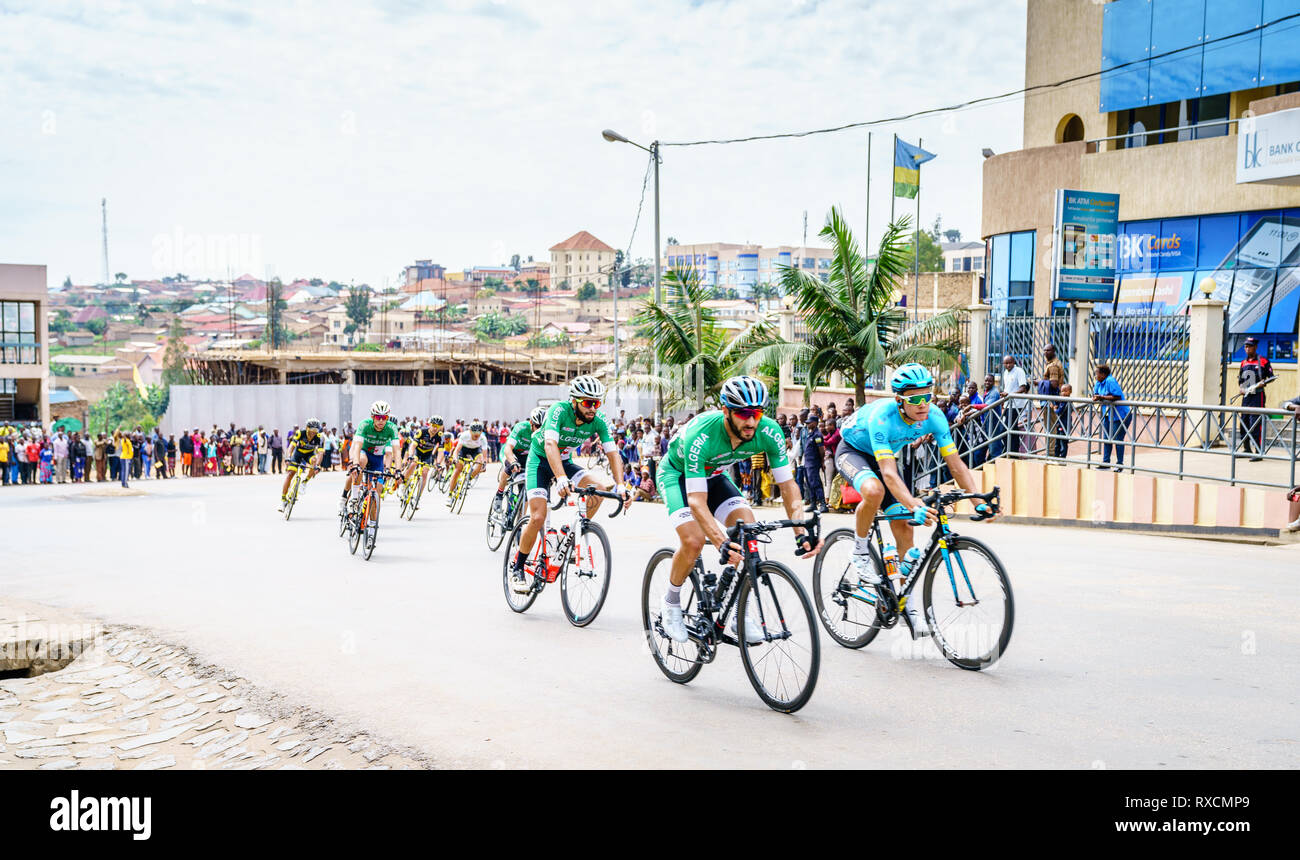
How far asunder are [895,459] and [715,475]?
3.98 ft

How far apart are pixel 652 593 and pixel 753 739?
5.77 feet

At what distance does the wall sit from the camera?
47406 mm

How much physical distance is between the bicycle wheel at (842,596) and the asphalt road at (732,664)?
0.13 m

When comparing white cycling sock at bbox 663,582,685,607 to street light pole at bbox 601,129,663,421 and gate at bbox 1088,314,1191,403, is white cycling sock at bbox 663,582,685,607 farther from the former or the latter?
street light pole at bbox 601,129,663,421

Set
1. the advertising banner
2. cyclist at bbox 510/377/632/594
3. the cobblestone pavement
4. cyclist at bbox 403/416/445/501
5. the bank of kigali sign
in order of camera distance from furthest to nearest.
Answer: the advertising banner, the bank of kigali sign, cyclist at bbox 403/416/445/501, cyclist at bbox 510/377/632/594, the cobblestone pavement

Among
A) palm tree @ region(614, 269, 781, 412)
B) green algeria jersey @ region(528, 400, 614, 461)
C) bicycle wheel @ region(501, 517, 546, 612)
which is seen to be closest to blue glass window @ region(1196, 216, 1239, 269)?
palm tree @ region(614, 269, 781, 412)

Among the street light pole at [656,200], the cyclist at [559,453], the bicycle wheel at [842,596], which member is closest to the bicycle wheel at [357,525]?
the cyclist at [559,453]

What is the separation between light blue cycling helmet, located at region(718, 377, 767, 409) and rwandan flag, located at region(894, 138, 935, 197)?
3306 centimetres

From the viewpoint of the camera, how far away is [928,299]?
6894 cm

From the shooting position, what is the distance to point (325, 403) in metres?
49.0

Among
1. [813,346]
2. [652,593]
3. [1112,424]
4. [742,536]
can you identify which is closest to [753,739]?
[742,536]

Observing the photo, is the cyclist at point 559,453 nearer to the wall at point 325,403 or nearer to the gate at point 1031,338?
the gate at point 1031,338

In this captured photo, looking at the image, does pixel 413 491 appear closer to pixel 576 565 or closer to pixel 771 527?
pixel 576 565
